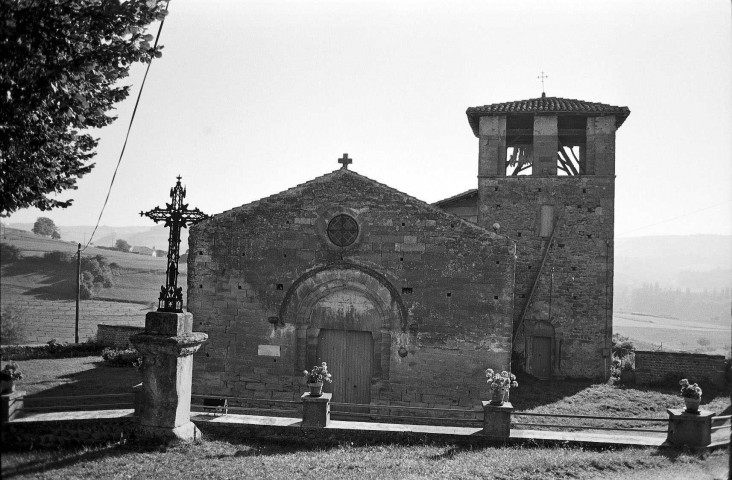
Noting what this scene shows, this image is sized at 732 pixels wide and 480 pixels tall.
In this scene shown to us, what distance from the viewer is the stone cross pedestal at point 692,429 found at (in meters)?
9.52

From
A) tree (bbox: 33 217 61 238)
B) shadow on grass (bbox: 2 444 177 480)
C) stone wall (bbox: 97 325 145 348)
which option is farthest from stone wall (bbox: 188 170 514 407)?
shadow on grass (bbox: 2 444 177 480)

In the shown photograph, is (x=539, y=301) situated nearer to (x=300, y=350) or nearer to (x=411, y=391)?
(x=411, y=391)

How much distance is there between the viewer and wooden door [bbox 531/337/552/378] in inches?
802

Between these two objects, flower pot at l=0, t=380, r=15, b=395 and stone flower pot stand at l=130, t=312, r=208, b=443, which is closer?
flower pot at l=0, t=380, r=15, b=395

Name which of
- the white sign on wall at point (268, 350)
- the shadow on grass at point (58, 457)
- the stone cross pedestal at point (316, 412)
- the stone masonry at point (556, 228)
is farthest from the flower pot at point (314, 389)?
the stone masonry at point (556, 228)

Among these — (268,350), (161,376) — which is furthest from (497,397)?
(268,350)

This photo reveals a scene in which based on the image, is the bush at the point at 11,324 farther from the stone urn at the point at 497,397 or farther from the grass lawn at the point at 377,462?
the stone urn at the point at 497,397

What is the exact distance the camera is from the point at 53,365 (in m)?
8.06

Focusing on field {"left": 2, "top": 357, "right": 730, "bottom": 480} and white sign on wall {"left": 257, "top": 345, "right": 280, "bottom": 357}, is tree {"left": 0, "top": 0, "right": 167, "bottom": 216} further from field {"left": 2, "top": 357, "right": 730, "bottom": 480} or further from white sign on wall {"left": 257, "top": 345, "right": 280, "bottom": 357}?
white sign on wall {"left": 257, "top": 345, "right": 280, "bottom": 357}

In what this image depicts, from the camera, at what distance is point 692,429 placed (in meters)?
9.59

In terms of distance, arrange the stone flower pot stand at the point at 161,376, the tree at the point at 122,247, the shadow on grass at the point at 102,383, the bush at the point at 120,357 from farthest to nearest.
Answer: the tree at the point at 122,247, the bush at the point at 120,357, the shadow on grass at the point at 102,383, the stone flower pot stand at the point at 161,376

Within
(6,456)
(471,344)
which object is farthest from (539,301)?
(6,456)

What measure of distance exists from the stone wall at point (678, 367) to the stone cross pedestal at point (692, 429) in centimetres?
1021

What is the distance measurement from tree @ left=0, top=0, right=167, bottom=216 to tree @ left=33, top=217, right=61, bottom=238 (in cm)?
29
